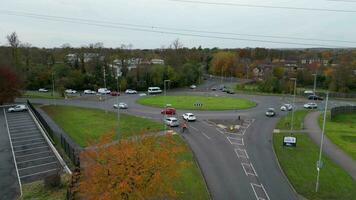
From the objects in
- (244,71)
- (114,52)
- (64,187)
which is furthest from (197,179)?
(244,71)

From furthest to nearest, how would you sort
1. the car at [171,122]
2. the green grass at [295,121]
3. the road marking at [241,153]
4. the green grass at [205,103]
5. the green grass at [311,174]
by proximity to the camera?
the green grass at [205,103] → the green grass at [295,121] → the car at [171,122] → the road marking at [241,153] → the green grass at [311,174]

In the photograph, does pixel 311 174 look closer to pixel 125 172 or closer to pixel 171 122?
pixel 125 172

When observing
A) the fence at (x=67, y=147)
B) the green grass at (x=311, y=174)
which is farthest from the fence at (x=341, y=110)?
the fence at (x=67, y=147)

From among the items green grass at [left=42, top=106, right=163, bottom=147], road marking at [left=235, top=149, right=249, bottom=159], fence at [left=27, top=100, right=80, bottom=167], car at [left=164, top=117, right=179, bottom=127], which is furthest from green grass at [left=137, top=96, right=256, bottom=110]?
fence at [left=27, top=100, right=80, bottom=167]

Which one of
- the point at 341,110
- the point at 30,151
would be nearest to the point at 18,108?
the point at 30,151

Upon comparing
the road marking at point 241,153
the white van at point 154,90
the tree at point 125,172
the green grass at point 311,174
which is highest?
the tree at point 125,172

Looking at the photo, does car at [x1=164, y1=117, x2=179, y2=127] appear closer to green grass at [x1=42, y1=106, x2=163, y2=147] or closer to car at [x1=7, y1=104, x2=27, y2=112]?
green grass at [x1=42, y1=106, x2=163, y2=147]

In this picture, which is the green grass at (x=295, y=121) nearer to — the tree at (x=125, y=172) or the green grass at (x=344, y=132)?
the green grass at (x=344, y=132)
